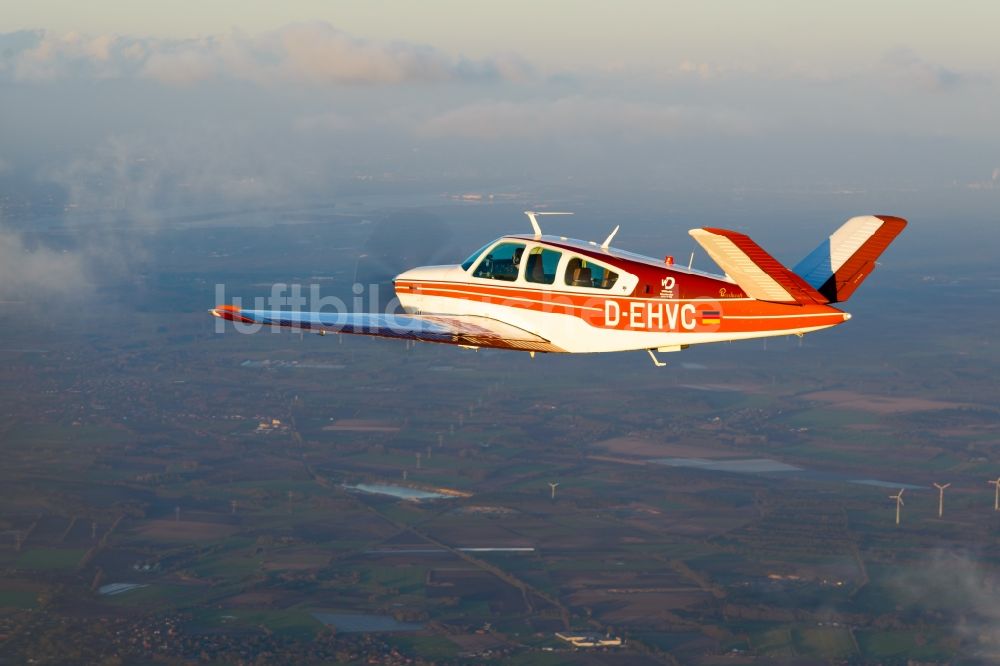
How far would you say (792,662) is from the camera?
580 feet

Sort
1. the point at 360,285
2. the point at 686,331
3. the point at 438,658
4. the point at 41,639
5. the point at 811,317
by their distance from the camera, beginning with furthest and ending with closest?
1. the point at 41,639
2. the point at 438,658
3. the point at 360,285
4. the point at 686,331
5. the point at 811,317

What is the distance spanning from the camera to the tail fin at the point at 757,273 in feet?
83.5

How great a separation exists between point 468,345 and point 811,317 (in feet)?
26.1

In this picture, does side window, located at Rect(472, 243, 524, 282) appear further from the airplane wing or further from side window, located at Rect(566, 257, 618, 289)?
side window, located at Rect(566, 257, 618, 289)

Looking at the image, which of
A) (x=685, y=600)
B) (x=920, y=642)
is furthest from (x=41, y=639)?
(x=920, y=642)

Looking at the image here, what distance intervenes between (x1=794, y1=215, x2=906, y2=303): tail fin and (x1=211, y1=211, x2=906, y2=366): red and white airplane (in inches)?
0.8

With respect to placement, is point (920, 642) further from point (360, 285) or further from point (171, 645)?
point (360, 285)

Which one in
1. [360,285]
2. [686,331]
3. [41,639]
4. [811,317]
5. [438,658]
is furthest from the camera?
[41,639]

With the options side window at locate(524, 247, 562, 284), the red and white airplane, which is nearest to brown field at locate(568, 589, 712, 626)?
the red and white airplane

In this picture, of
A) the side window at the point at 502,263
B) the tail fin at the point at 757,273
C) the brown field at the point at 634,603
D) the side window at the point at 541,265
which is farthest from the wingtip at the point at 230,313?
the brown field at the point at 634,603

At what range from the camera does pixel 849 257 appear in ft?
88.4

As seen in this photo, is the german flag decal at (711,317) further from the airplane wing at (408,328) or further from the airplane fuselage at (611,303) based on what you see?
the airplane wing at (408,328)

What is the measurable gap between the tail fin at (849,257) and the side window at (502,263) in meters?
6.86

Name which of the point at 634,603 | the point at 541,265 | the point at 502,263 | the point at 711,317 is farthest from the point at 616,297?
the point at 634,603
